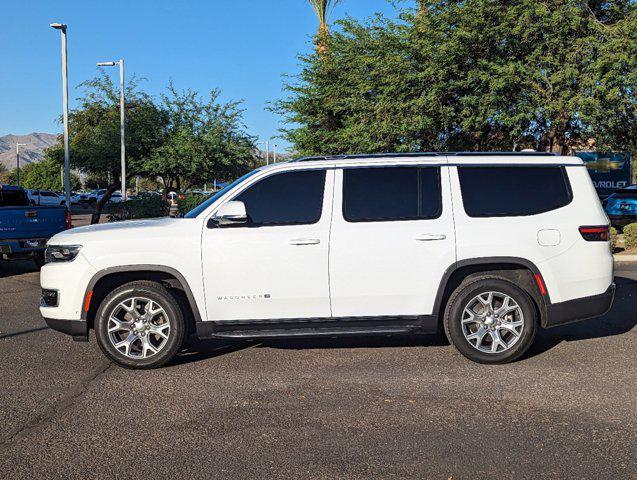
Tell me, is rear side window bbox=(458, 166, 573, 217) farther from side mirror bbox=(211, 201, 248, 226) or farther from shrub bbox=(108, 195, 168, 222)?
shrub bbox=(108, 195, 168, 222)

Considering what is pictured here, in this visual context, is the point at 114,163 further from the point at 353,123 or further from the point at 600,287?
the point at 600,287

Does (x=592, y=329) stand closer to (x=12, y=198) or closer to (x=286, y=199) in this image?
(x=286, y=199)

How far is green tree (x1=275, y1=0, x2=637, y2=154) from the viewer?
1712 cm

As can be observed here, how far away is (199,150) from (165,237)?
24.5 metres

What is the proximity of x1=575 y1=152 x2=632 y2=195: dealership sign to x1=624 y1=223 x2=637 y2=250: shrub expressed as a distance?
15.0 metres

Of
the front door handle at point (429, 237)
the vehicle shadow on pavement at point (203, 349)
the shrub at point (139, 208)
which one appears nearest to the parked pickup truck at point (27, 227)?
the vehicle shadow on pavement at point (203, 349)

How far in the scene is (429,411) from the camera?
480 centimetres

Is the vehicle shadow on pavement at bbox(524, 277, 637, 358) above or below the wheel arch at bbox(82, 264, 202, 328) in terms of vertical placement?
below

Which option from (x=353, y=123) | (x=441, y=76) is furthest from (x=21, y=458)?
(x=353, y=123)

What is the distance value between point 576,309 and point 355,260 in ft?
7.17

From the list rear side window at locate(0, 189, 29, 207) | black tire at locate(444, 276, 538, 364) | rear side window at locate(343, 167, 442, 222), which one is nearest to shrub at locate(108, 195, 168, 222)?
rear side window at locate(0, 189, 29, 207)

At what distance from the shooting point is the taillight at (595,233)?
6141 millimetres

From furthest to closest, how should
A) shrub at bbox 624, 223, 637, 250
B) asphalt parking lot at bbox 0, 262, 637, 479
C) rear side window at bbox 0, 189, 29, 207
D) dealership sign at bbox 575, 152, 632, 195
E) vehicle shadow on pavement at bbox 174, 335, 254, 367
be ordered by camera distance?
dealership sign at bbox 575, 152, 632, 195 → shrub at bbox 624, 223, 637, 250 → rear side window at bbox 0, 189, 29, 207 → vehicle shadow on pavement at bbox 174, 335, 254, 367 → asphalt parking lot at bbox 0, 262, 637, 479

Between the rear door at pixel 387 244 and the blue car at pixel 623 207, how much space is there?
55.5 feet
